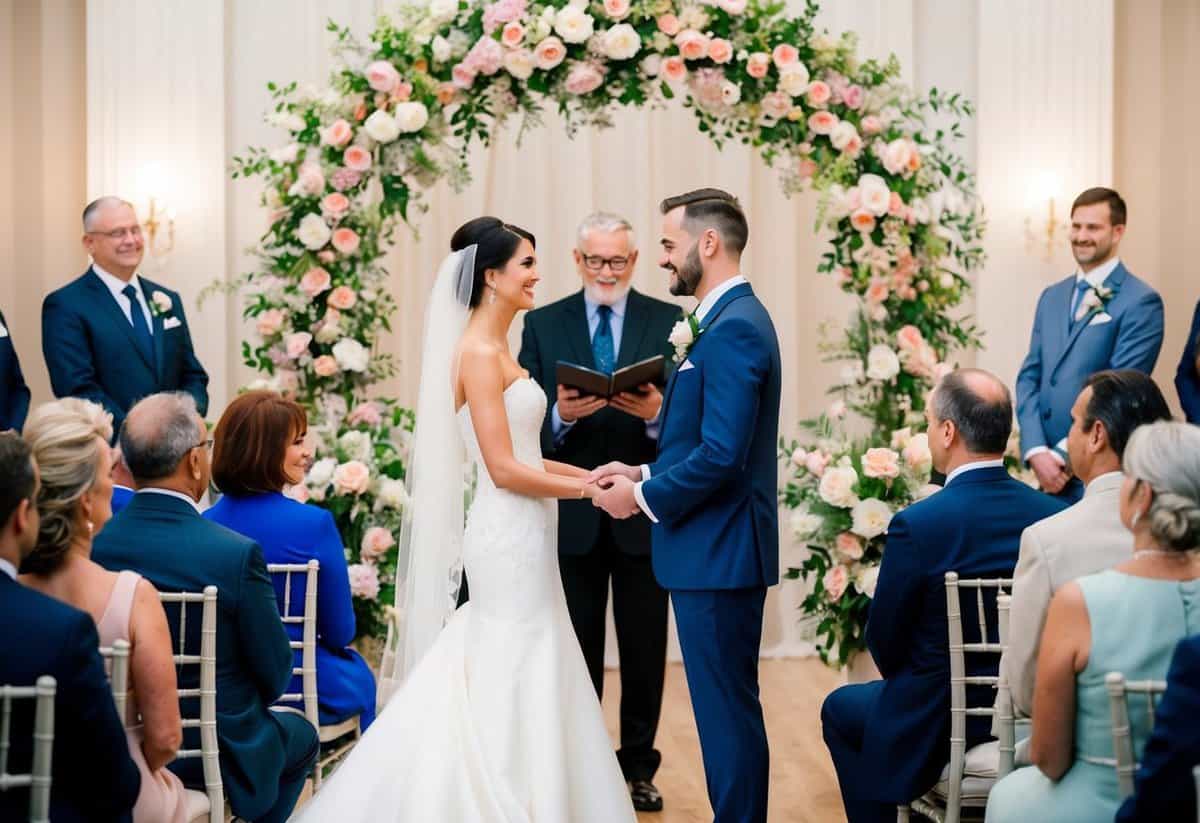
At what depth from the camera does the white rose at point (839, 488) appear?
5312 mm

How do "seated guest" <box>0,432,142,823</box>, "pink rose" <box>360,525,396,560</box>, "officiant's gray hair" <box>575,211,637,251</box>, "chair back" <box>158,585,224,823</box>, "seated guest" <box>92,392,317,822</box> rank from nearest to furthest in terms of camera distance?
1. "seated guest" <box>0,432,142,823</box>
2. "chair back" <box>158,585,224,823</box>
3. "seated guest" <box>92,392,317,822</box>
4. "officiant's gray hair" <box>575,211,637,251</box>
5. "pink rose" <box>360,525,396,560</box>

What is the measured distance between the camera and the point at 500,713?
4.05 metres

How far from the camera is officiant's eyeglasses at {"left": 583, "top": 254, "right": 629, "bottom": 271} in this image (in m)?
5.55

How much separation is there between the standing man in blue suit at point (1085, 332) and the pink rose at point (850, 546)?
854 mm

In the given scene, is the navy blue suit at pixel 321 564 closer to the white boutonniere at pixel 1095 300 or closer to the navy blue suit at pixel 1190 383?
the white boutonniere at pixel 1095 300

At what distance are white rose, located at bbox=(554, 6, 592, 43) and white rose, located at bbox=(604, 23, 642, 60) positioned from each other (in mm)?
87

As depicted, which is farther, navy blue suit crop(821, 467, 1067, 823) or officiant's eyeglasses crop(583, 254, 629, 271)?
officiant's eyeglasses crop(583, 254, 629, 271)

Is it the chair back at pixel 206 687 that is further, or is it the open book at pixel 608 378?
the open book at pixel 608 378

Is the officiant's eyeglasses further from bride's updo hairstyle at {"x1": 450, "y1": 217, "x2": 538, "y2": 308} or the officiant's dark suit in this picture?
bride's updo hairstyle at {"x1": 450, "y1": 217, "x2": 538, "y2": 308}

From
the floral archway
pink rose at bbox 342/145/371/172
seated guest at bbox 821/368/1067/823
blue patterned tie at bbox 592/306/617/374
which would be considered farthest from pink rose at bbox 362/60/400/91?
seated guest at bbox 821/368/1067/823

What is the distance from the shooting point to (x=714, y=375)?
157 inches

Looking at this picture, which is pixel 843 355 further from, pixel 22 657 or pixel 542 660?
pixel 22 657

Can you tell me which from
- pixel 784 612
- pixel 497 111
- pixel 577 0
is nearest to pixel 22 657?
pixel 497 111

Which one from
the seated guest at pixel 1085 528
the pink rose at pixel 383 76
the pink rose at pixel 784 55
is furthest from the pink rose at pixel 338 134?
the seated guest at pixel 1085 528
